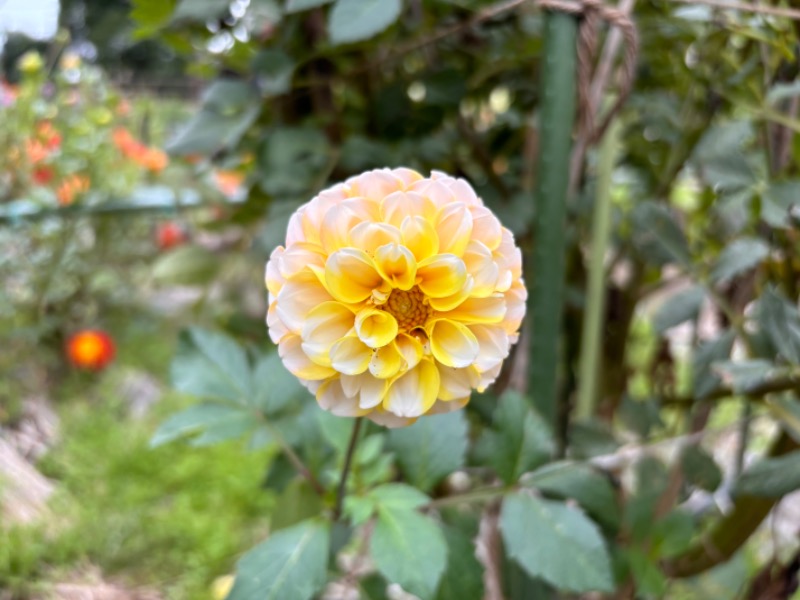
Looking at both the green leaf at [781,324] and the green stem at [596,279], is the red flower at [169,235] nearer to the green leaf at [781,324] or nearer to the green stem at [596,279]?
the green stem at [596,279]

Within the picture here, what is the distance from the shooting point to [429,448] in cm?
39

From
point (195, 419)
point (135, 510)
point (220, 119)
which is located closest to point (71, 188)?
point (135, 510)

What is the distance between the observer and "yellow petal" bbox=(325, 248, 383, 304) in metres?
0.25

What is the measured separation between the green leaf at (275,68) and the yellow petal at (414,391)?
0.93ft

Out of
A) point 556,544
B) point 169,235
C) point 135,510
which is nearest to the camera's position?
point 556,544

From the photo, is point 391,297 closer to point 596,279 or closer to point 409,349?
point 409,349

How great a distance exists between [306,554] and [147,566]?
2.52 ft

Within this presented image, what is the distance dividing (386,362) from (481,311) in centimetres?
4

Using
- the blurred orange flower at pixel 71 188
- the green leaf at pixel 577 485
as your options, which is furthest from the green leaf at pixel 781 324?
the blurred orange flower at pixel 71 188

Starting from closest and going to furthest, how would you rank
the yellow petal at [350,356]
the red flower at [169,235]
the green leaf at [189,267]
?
the yellow petal at [350,356], the green leaf at [189,267], the red flower at [169,235]

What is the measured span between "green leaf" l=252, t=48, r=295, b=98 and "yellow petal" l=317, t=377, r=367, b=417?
27 centimetres

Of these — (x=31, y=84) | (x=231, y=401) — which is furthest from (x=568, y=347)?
(x=31, y=84)

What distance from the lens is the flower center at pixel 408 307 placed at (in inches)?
10.5

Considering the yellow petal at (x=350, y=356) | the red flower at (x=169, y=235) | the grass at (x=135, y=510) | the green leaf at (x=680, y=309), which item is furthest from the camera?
the red flower at (x=169, y=235)
